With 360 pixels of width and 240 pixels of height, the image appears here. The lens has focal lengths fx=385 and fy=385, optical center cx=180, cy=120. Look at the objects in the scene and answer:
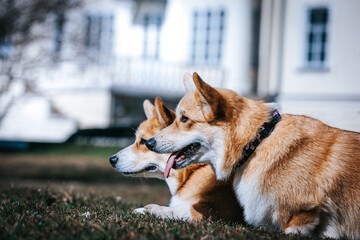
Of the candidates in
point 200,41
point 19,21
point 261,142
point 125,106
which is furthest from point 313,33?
point 261,142

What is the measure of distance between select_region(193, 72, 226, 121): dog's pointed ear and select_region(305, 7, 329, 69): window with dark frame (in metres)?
9.89

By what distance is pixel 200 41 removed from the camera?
54.2 feet

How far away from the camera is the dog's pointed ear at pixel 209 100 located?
3.11 m

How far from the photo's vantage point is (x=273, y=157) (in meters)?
3.11

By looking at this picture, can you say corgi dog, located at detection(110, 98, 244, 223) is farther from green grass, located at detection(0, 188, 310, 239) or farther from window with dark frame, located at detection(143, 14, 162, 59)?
window with dark frame, located at detection(143, 14, 162, 59)

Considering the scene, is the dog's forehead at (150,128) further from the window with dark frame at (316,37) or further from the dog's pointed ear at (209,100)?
the window with dark frame at (316,37)

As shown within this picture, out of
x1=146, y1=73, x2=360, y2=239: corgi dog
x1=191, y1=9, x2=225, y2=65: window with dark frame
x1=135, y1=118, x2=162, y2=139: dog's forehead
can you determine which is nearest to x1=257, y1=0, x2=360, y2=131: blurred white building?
x1=191, y1=9, x2=225, y2=65: window with dark frame

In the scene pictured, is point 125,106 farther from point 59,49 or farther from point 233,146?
point 233,146

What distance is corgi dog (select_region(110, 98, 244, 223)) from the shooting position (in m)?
3.64

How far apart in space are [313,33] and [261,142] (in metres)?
11.0

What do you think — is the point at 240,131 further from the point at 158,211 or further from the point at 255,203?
the point at 158,211

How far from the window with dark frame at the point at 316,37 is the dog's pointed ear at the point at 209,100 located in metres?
9.89

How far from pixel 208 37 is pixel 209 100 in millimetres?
13722

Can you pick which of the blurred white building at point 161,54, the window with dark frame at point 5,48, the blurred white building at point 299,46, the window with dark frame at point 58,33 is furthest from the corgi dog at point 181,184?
the blurred white building at point 161,54
